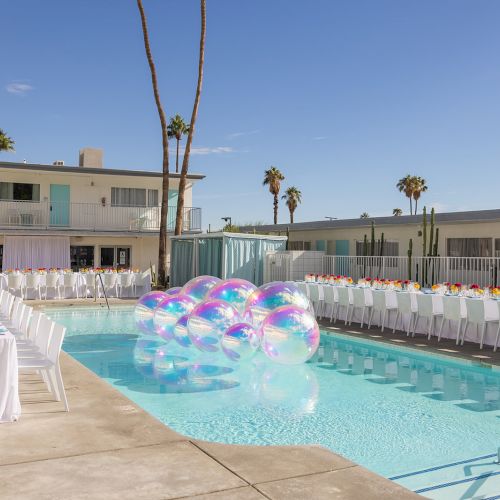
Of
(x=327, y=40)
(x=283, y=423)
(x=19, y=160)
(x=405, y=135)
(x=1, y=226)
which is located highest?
(x=327, y=40)

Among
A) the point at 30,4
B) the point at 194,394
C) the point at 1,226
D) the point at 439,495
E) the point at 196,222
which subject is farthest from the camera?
the point at 196,222

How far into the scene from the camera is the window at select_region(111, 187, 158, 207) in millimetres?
28703

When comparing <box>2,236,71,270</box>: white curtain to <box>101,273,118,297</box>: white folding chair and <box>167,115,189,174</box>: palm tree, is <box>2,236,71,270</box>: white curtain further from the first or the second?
<box>167,115,189,174</box>: palm tree

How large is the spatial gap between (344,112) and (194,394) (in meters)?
22.7

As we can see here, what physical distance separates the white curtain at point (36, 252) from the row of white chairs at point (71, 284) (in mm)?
5993

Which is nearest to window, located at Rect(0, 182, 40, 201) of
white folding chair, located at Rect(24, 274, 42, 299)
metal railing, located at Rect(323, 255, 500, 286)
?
white folding chair, located at Rect(24, 274, 42, 299)

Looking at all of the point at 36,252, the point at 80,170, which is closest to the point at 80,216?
the point at 80,170

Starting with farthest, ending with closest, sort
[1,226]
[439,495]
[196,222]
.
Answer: [196,222]
[1,226]
[439,495]

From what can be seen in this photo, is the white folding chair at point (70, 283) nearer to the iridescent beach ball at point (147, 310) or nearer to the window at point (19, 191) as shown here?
the window at point (19, 191)

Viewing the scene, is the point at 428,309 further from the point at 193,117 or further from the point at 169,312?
the point at 193,117

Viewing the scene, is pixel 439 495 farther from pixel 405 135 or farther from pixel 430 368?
pixel 405 135

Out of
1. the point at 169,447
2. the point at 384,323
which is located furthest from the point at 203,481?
the point at 384,323

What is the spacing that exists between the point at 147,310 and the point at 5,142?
24.7 meters

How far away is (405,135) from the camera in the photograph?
30969mm
